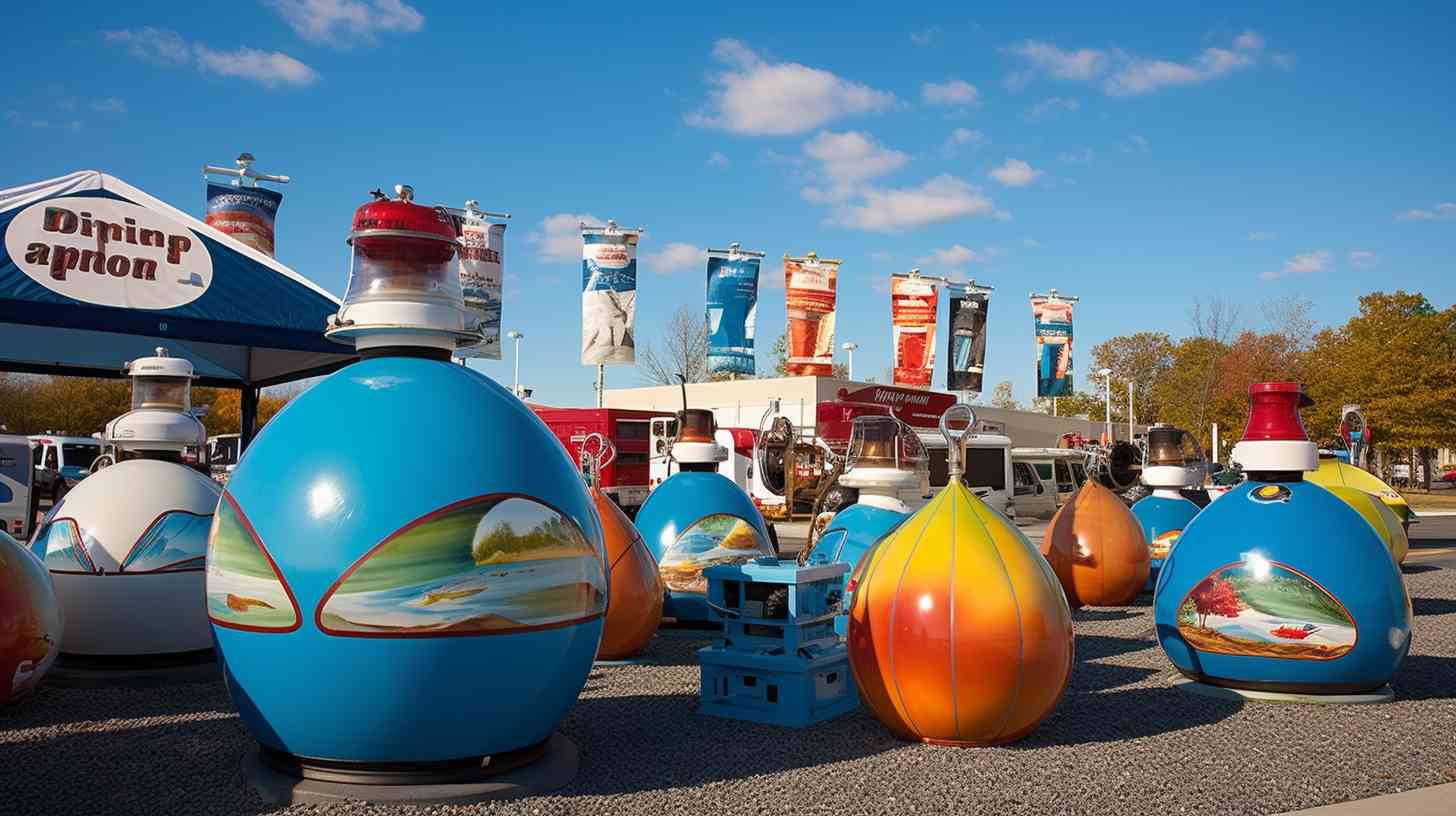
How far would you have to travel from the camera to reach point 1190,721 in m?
7.76

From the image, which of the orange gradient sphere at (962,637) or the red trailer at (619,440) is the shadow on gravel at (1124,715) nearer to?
the orange gradient sphere at (962,637)

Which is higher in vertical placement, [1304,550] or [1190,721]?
[1304,550]

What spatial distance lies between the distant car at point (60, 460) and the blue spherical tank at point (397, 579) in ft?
89.3

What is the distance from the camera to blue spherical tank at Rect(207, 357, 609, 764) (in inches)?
208

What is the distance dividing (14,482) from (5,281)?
1252 centimetres

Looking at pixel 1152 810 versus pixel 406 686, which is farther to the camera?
pixel 1152 810

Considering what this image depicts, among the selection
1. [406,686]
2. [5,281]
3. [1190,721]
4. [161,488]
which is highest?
[5,281]

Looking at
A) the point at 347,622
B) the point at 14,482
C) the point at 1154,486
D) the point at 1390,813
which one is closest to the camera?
the point at 347,622

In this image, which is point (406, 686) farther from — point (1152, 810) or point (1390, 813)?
point (1390, 813)

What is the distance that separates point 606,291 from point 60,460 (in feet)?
54.6

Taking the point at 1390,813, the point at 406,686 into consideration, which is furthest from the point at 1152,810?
the point at 406,686

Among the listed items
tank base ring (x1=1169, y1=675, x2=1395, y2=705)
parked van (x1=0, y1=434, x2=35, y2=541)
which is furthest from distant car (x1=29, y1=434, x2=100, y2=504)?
→ tank base ring (x1=1169, y1=675, x2=1395, y2=705)

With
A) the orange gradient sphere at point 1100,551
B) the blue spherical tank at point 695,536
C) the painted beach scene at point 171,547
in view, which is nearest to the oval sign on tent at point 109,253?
the painted beach scene at point 171,547

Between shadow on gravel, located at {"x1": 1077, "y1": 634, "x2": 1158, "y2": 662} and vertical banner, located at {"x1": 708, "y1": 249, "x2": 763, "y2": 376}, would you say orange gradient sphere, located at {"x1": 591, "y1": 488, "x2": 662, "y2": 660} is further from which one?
vertical banner, located at {"x1": 708, "y1": 249, "x2": 763, "y2": 376}
